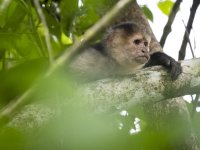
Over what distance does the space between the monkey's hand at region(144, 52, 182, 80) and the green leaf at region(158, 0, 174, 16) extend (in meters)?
0.67

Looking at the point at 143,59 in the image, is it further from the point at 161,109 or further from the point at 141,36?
the point at 161,109

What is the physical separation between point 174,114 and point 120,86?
1.93ft

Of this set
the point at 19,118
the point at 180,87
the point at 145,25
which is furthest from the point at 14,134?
the point at 145,25

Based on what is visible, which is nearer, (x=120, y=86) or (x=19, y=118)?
(x=19, y=118)

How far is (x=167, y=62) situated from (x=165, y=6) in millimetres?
1153

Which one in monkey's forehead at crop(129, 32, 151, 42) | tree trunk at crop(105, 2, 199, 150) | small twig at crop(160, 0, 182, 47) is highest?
small twig at crop(160, 0, 182, 47)

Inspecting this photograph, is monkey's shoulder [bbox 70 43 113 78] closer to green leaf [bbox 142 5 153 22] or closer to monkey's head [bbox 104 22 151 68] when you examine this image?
monkey's head [bbox 104 22 151 68]

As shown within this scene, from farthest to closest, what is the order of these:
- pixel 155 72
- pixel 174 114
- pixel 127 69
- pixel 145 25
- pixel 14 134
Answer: pixel 127 69, pixel 145 25, pixel 174 114, pixel 155 72, pixel 14 134

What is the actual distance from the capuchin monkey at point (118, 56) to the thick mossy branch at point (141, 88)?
1.32 feet

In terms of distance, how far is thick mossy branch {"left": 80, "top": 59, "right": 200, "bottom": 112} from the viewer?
194cm

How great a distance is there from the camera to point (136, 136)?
0.45 m

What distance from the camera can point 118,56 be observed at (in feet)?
10.7

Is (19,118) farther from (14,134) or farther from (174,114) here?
(14,134)

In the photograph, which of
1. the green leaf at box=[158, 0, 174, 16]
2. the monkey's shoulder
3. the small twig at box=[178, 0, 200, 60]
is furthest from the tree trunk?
the green leaf at box=[158, 0, 174, 16]
